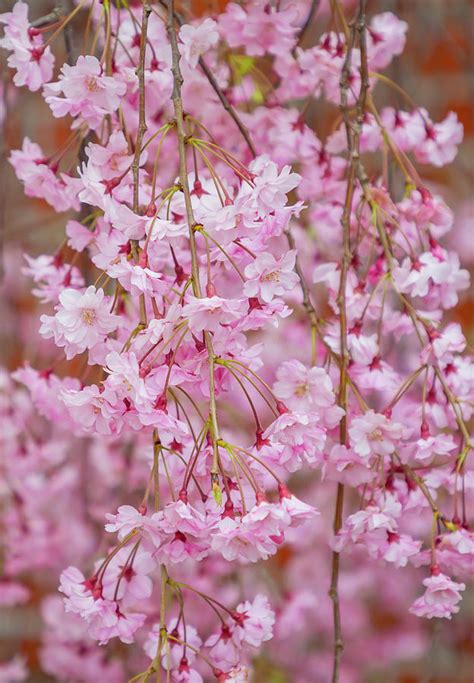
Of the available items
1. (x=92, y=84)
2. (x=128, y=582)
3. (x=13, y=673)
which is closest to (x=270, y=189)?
(x=92, y=84)

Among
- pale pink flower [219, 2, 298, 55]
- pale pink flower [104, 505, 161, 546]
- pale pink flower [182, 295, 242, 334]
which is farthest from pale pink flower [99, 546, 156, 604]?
pale pink flower [219, 2, 298, 55]

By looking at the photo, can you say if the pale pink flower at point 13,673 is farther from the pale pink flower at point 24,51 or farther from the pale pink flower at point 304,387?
the pale pink flower at point 24,51

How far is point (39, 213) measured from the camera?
2.04m

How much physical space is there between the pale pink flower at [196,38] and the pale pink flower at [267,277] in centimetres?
22

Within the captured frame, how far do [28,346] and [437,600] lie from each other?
1182 millimetres

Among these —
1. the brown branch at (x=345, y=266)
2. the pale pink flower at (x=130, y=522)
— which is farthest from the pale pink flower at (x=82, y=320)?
the brown branch at (x=345, y=266)

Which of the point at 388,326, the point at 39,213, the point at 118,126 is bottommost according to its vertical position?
the point at 39,213

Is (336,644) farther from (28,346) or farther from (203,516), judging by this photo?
(28,346)

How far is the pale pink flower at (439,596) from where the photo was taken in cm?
81

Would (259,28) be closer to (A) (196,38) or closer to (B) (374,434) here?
(A) (196,38)

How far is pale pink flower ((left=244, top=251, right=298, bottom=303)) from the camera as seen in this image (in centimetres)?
68

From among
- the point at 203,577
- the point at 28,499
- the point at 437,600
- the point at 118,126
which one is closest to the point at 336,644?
the point at 437,600

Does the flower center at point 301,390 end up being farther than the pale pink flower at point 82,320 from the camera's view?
Yes

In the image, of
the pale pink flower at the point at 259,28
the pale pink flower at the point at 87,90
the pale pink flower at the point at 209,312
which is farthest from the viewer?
the pale pink flower at the point at 259,28
